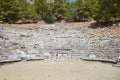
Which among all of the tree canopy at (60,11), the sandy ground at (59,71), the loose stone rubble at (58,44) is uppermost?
the tree canopy at (60,11)

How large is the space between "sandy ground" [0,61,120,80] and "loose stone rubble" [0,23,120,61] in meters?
1.40

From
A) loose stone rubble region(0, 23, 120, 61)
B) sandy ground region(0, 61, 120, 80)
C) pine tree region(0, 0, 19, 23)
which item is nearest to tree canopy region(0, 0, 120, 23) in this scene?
pine tree region(0, 0, 19, 23)

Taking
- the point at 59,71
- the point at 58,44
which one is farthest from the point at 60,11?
the point at 59,71

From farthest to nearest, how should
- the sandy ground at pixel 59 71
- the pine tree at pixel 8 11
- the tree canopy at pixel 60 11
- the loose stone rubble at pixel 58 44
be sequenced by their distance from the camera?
the pine tree at pixel 8 11, the tree canopy at pixel 60 11, the loose stone rubble at pixel 58 44, the sandy ground at pixel 59 71

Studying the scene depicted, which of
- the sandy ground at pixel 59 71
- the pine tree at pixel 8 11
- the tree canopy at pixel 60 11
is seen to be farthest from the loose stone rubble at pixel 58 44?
the pine tree at pixel 8 11

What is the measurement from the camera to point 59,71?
1816cm

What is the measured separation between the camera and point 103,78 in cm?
1573

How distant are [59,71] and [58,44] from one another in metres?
6.34

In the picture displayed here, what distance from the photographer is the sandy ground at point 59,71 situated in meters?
16.3

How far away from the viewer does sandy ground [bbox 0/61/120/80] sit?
53.5ft

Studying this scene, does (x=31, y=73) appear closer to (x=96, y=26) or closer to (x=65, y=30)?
(x=65, y=30)

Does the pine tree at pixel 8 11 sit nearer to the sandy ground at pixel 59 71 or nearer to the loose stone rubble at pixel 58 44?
the loose stone rubble at pixel 58 44

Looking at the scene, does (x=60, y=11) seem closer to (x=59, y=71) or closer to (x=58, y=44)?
(x=58, y=44)

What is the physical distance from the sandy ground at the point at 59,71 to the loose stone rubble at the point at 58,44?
55.0 inches
